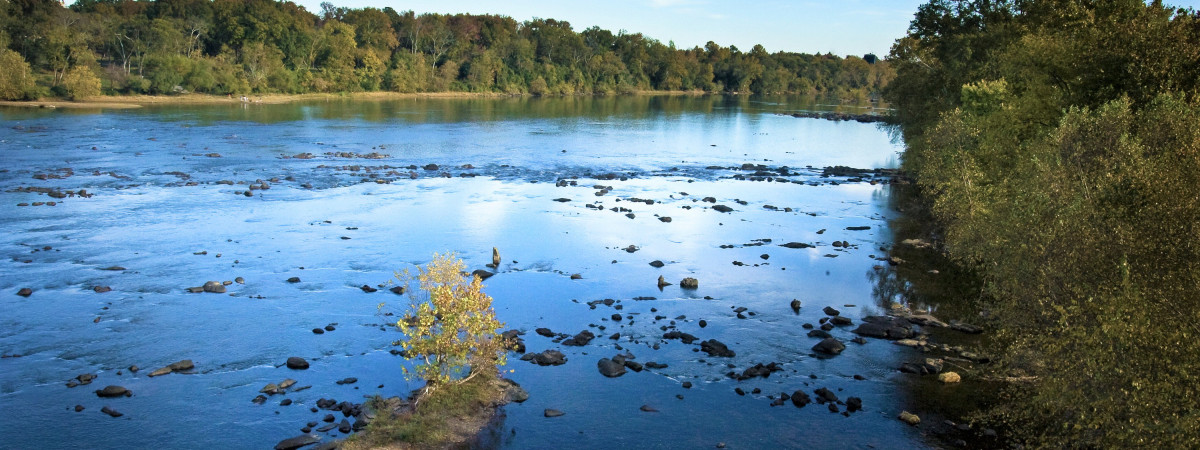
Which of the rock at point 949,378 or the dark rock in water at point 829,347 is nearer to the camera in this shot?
the rock at point 949,378

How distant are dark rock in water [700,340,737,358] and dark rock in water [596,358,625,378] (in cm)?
348

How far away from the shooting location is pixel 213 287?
3431 centimetres

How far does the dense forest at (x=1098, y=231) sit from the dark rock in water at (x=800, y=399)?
202 inches

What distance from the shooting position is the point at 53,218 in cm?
4662

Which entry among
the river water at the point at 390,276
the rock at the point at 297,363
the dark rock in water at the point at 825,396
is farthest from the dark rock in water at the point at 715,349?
the rock at the point at 297,363

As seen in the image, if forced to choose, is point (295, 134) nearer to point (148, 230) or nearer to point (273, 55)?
point (148, 230)

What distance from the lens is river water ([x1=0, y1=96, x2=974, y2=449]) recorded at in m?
23.4

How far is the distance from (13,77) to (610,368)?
415 ft

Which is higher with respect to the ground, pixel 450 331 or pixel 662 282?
pixel 450 331

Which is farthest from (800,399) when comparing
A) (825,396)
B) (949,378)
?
(949,378)

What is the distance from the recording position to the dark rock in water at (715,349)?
2855 cm

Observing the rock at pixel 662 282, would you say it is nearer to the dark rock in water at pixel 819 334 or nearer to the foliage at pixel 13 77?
the dark rock in water at pixel 819 334

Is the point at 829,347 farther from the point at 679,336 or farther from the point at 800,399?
the point at 679,336

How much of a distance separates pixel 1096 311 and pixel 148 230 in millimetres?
45606
